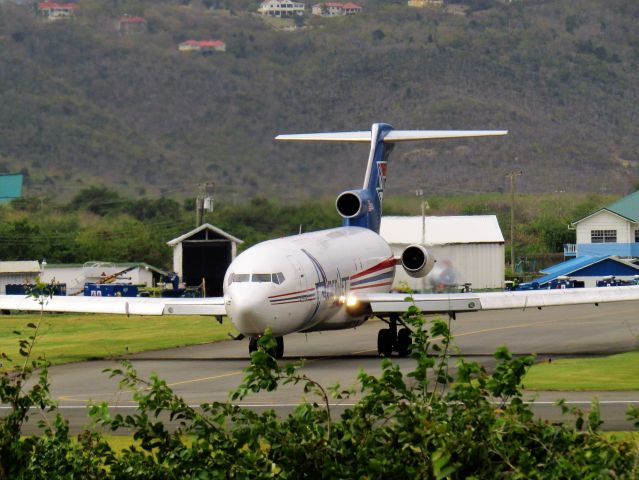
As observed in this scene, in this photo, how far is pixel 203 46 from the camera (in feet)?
468

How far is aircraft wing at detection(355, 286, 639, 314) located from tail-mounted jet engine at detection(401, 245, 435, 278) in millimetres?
1416

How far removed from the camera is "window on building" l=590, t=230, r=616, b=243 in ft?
272

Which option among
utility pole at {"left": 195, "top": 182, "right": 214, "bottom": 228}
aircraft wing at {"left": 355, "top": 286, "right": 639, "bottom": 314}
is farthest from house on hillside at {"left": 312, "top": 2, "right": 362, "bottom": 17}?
aircraft wing at {"left": 355, "top": 286, "right": 639, "bottom": 314}

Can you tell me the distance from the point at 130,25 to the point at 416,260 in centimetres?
11613

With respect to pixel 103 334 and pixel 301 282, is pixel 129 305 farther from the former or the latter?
pixel 103 334

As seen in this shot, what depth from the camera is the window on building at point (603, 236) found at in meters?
83.0

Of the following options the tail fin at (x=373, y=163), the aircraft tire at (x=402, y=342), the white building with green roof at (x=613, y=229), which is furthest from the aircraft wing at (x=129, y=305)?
the white building with green roof at (x=613, y=229)

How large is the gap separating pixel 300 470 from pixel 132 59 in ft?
411

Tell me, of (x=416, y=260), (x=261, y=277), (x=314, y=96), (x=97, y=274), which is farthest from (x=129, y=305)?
(x=314, y=96)

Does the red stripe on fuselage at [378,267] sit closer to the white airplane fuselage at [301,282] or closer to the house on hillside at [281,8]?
the white airplane fuselage at [301,282]

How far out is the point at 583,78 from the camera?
151500 mm

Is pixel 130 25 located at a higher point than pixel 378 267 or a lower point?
higher

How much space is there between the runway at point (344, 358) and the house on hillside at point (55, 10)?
107964 millimetres

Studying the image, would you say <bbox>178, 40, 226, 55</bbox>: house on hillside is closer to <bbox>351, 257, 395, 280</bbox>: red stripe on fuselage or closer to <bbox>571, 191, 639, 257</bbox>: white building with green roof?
<bbox>571, 191, 639, 257</bbox>: white building with green roof
